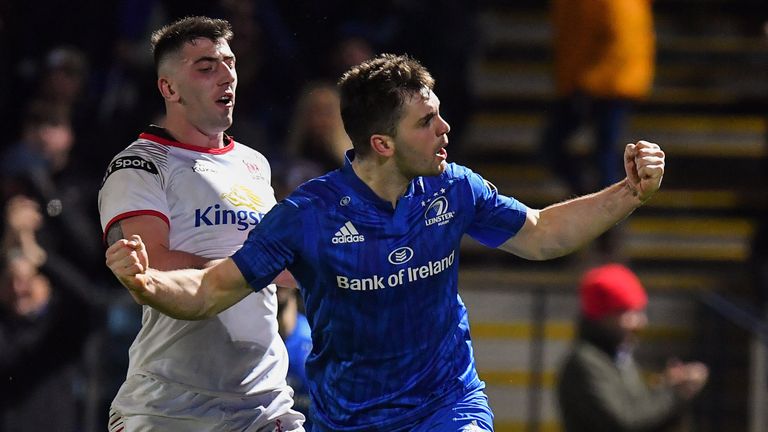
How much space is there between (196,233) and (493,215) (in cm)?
109

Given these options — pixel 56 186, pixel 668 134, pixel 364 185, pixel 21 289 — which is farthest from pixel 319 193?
pixel 668 134

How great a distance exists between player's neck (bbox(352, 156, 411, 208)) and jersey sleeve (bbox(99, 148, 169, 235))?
29.3 inches

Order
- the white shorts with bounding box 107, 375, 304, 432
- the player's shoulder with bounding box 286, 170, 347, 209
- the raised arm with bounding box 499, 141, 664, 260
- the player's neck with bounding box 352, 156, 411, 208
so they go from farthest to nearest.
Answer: the white shorts with bounding box 107, 375, 304, 432
the raised arm with bounding box 499, 141, 664, 260
the player's neck with bounding box 352, 156, 411, 208
the player's shoulder with bounding box 286, 170, 347, 209

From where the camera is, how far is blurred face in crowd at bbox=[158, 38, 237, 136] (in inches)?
→ 233

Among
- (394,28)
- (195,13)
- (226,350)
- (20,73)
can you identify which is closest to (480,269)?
(394,28)

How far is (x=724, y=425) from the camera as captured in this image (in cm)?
1079

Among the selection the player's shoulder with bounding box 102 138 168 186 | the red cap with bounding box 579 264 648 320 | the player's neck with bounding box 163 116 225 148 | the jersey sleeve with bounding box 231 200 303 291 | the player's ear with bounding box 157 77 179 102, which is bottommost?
the red cap with bounding box 579 264 648 320

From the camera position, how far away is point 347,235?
5.42m

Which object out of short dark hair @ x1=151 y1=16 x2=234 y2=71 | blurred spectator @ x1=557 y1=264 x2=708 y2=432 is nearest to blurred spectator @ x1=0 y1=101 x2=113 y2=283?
blurred spectator @ x1=557 y1=264 x2=708 y2=432

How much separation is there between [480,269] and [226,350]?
630 cm

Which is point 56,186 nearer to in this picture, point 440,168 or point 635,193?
point 440,168

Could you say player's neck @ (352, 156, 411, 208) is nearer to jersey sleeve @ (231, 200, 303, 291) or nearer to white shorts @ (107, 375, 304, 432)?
jersey sleeve @ (231, 200, 303, 291)

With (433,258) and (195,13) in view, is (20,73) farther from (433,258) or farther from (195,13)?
(433,258)

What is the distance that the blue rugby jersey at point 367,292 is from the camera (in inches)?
212
